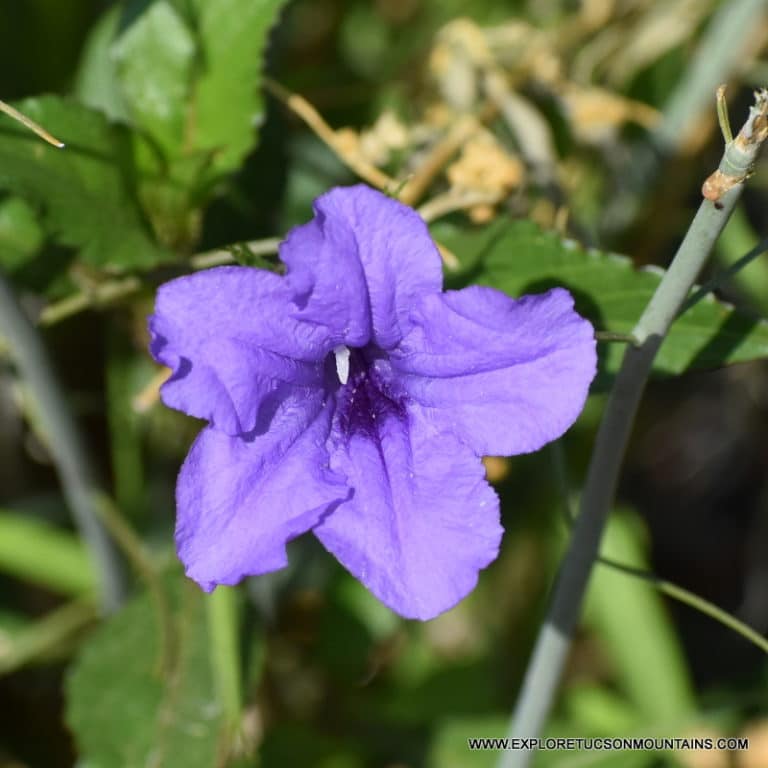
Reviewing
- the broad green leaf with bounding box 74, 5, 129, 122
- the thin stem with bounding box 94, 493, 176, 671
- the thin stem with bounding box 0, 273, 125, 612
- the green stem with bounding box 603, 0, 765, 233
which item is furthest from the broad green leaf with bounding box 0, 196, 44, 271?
the green stem with bounding box 603, 0, 765, 233

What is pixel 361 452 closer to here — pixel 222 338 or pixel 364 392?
pixel 364 392

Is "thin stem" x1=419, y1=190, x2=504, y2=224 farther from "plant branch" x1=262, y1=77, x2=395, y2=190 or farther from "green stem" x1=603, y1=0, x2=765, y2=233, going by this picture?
"green stem" x1=603, y1=0, x2=765, y2=233

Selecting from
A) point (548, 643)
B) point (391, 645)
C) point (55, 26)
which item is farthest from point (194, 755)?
point (55, 26)

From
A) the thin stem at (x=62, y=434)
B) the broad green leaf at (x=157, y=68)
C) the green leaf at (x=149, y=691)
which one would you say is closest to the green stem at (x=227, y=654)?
the green leaf at (x=149, y=691)

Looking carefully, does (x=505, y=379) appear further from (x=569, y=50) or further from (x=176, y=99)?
(x=569, y=50)

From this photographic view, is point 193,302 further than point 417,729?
No

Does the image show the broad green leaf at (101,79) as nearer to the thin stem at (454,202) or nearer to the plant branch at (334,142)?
the plant branch at (334,142)

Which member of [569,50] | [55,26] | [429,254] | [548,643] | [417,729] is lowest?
[417,729]
